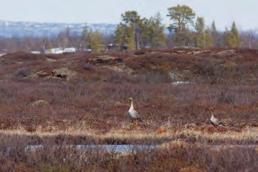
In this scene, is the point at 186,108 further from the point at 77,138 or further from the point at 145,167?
the point at 145,167

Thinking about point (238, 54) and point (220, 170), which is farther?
point (238, 54)

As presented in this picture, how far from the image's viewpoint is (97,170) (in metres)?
8.84

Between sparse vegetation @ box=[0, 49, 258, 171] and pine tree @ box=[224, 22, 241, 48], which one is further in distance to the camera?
pine tree @ box=[224, 22, 241, 48]

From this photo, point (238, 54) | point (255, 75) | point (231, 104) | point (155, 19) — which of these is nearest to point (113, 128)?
point (231, 104)

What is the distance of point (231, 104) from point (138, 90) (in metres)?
7.60

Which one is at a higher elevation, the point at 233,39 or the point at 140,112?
the point at 140,112

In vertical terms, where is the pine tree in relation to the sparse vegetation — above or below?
below

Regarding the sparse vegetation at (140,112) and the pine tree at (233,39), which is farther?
the pine tree at (233,39)

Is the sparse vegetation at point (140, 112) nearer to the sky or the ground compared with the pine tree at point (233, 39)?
nearer to the sky

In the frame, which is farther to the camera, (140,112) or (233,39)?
(233,39)

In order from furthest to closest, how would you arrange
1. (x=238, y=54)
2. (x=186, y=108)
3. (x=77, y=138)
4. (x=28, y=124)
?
1. (x=238, y=54)
2. (x=186, y=108)
3. (x=28, y=124)
4. (x=77, y=138)

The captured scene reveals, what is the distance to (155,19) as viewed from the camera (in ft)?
337

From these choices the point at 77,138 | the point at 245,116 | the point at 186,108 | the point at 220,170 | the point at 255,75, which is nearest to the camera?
the point at 220,170

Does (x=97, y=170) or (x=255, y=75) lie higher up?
(x=97, y=170)
